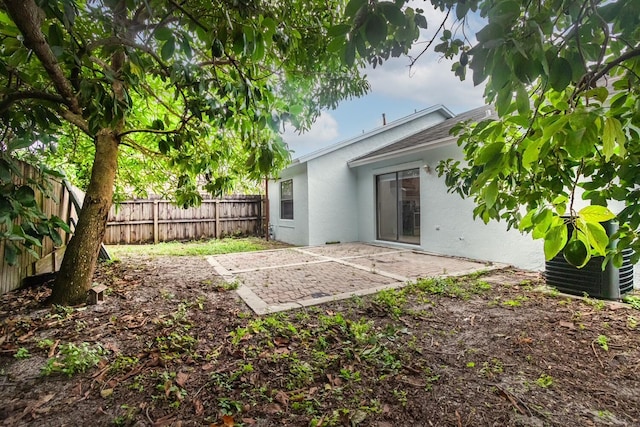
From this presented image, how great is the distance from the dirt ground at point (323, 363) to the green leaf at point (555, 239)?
5.20ft

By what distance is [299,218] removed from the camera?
36.1 feet

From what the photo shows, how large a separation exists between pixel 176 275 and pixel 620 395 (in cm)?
613

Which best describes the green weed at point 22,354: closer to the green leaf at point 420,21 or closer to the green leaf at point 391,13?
the green leaf at point 391,13

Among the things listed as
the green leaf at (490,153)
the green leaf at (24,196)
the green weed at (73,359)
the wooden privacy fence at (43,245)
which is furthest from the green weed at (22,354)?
the green leaf at (490,153)

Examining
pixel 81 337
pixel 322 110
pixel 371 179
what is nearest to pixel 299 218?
pixel 371 179

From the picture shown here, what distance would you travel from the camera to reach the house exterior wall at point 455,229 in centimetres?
614

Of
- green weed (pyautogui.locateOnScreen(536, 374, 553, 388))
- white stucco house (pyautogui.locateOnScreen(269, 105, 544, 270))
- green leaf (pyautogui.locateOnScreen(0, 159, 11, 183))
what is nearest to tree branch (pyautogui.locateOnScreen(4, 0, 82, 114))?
green leaf (pyautogui.locateOnScreen(0, 159, 11, 183))

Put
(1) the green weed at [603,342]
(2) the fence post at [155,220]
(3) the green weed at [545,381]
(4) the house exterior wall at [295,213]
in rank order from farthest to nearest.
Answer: (2) the fence post at [155,220] → (4) the house exterior wall at [295,213] → (1) the green weed at [603,342] → (3) the green weed at [545,381]

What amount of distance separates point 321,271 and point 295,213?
5457 mm

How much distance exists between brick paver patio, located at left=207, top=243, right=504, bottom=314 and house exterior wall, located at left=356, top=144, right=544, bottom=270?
1.29 ft

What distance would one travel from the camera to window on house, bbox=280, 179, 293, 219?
12.1 meters

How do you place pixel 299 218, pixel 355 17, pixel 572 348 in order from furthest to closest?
pixel 299 218 → pixel 572 348 → pixel 355 17

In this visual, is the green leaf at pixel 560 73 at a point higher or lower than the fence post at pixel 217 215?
higher

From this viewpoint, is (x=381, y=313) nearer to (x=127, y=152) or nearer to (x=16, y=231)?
(x=16, y=231)
